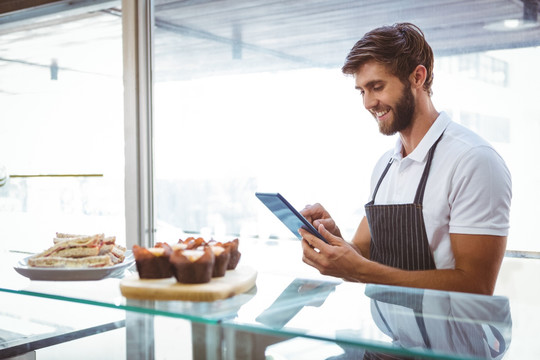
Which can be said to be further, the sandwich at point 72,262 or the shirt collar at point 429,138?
the shirt collar at point 429,138

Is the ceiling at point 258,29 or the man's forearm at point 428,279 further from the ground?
the ceiling at point 258,29

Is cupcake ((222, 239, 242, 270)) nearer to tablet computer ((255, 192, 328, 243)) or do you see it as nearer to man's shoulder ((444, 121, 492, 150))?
tablet computer ((255, 192, 328, 243))

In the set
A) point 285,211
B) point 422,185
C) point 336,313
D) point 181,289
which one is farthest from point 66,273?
point 422,185

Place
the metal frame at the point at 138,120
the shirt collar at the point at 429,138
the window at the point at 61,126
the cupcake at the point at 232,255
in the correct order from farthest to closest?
the window at the point at 61,126 < the metal frame at the point at 138,120 < the shirt collar at the point at 429,138 < the cupcake at the point at 232,255

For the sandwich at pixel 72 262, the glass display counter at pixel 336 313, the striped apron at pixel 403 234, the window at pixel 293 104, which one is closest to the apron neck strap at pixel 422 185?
the striped apron at pixel 403 234

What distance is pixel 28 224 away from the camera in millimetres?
3840

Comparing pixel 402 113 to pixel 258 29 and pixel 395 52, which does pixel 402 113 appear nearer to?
pixel 395 52

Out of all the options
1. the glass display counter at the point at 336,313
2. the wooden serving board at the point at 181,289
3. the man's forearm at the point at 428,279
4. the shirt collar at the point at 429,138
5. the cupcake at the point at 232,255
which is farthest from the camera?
the shirt collar at the point at 429,138

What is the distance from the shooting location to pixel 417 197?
6.22ft

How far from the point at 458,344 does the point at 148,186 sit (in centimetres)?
264

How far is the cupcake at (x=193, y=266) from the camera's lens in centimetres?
125

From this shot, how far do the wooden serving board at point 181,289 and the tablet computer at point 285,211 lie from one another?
220 mm

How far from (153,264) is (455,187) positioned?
0.91 metres

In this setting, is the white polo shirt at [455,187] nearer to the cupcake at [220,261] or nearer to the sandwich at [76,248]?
the cupcake at [220,261]
